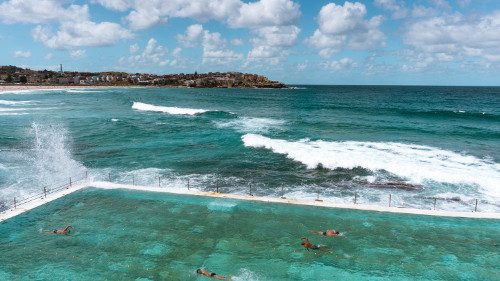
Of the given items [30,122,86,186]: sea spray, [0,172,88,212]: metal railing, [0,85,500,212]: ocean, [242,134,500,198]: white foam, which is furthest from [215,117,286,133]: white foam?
[0,172,88,212]: metal railing

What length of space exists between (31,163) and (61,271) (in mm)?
19480

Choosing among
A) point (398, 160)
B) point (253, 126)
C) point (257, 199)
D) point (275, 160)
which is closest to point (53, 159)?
point (275, 160)

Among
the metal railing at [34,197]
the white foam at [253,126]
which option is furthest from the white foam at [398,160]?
the metal railing at [34,197]

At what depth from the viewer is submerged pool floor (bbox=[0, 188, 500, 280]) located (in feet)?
39.3

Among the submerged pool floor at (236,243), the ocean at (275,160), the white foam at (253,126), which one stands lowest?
the submerged pool floor at (236,243)

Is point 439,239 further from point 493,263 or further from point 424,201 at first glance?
point 424,201

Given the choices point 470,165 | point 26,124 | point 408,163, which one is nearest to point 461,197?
point 408,163

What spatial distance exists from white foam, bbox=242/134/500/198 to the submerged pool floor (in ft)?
29.0

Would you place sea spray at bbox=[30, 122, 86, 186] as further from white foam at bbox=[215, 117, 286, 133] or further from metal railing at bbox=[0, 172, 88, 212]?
white foam at bbox=[215, 117, 286, 133]

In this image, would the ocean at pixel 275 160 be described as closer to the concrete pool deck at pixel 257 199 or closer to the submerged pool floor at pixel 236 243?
the concrete pool deck at pixel 257 199

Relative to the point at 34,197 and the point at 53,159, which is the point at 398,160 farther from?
the point at 53,159

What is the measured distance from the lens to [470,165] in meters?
27.7

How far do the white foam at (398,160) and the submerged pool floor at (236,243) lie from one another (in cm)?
885

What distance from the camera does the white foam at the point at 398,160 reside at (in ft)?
78.9
